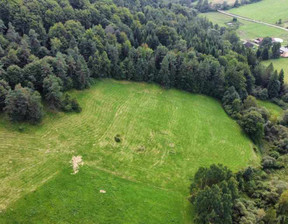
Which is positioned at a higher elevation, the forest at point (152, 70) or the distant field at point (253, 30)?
the forest at point (152, 70)

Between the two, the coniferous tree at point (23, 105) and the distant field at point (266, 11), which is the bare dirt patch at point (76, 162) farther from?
the distant field at point (266, 11)

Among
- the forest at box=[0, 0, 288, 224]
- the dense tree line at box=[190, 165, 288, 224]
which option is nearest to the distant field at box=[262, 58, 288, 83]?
the forest at box=[0, 0, 288, 224]

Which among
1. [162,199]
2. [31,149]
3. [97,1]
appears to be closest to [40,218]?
[31,149]

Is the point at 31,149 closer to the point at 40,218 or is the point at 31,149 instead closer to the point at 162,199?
the point at 40,218

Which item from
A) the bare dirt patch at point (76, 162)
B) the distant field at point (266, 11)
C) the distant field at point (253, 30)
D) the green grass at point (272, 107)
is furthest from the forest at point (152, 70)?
the distant field at point (266, 11)

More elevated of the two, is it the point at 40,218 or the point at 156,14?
the point at 156,14

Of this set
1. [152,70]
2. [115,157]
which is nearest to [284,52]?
[152,70]

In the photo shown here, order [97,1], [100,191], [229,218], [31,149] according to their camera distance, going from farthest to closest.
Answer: [97,1] < [31,149] < [100,191] < [229,218]
